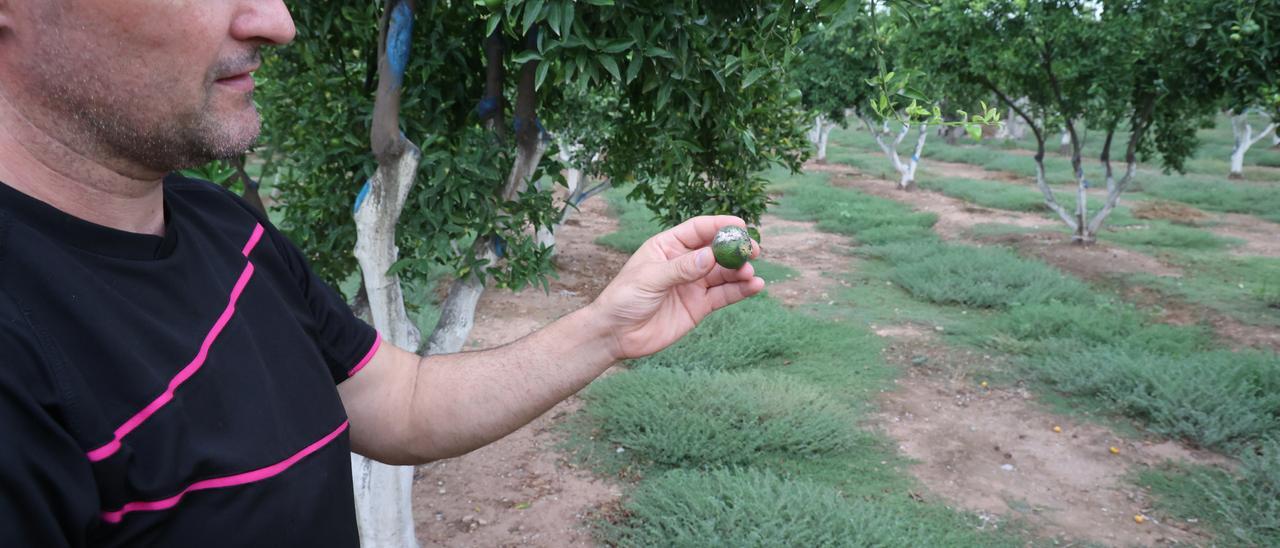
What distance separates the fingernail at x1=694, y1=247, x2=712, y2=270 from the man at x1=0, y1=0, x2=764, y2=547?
698 mm

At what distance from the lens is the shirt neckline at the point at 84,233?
40.8 inches

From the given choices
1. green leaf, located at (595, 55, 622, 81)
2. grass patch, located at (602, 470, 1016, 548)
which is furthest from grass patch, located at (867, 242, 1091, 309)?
green leaf, located at (595, 55, 622, 81)

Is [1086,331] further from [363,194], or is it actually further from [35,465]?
[35,465]

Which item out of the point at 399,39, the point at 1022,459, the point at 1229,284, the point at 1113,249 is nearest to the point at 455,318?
the point at 399,39

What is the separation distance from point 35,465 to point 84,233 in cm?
35

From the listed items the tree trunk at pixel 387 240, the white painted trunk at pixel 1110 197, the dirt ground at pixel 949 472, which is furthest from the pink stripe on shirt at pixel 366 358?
the white painted trunk at pixel 1110 197

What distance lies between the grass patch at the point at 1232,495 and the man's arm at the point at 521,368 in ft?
14.4

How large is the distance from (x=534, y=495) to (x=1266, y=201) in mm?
18281

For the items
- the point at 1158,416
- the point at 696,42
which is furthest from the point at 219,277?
the point at 1158,416

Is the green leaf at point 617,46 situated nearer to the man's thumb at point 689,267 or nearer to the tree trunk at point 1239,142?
the man's thumb at point 689,267

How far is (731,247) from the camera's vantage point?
1.66 m

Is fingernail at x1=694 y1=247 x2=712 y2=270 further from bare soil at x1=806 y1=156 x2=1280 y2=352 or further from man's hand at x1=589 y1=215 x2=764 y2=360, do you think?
bare soil at x1=806 y1=156 x2=1280 y2=352

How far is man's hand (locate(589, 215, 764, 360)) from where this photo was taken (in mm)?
1697

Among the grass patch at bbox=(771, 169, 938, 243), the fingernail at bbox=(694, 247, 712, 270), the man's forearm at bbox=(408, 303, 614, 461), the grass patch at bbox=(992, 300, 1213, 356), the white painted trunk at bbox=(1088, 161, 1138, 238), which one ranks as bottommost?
the grass patch at bbox=(771, 169, 938, 243)
